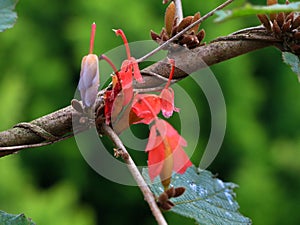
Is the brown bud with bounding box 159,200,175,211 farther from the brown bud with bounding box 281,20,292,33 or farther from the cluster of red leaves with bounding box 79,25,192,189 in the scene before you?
the brown bud with bounding box 281,20,292,33

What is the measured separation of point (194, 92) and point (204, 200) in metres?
1.89

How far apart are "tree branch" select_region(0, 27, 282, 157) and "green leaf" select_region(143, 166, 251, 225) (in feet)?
0.29

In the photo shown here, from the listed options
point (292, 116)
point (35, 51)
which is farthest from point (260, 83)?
point (35, 51)

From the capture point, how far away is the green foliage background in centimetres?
228

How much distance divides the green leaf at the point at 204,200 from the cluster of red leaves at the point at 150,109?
0.21ft

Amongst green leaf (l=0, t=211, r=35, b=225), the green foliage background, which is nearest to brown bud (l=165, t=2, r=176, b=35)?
green leaf (l=0, t=211, r=35, b=225)

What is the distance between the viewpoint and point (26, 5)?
2.94 m

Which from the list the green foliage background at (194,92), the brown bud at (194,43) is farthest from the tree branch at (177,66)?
the green foliage background at (194,92)

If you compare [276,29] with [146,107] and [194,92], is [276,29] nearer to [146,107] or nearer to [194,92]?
[146,107]

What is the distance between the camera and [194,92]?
2.46 metres

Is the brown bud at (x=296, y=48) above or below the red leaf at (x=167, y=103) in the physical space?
above

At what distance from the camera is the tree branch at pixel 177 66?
0.55 metres

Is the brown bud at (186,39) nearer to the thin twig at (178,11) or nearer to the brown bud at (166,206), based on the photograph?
the thin twig at (178,11)

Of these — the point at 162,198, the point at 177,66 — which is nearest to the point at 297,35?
the point at 177,66
